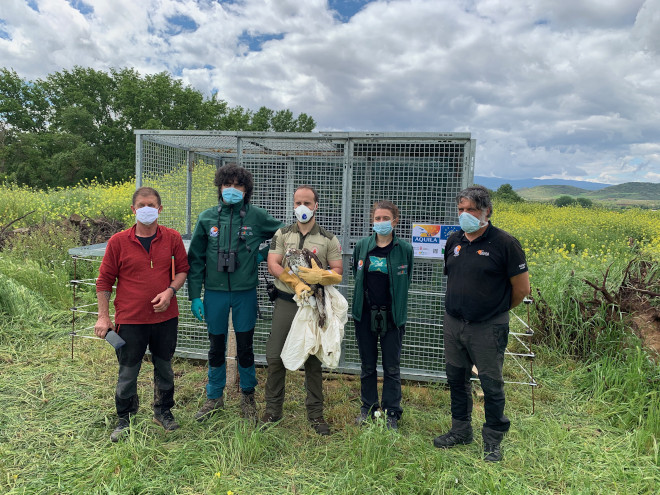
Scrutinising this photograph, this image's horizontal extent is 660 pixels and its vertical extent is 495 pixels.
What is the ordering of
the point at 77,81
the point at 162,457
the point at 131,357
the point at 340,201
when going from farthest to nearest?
the point at 77,81, the point at 340,201, the point at 131,357, the point at 162,457

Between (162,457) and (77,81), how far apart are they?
32463 mm

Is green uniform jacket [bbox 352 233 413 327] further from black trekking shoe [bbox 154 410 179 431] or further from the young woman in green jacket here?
black trekking shoe [bbox 154 410 179 431]

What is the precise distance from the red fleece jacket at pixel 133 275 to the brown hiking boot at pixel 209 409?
0.86 meters

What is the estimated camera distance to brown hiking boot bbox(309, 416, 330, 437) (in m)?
3.04

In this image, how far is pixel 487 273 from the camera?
102 inches

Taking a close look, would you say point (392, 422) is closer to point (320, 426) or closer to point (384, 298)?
point (320, 426)

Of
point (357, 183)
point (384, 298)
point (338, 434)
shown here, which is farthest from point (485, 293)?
point (357, 183)

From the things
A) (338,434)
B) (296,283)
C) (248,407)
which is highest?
(296,283)

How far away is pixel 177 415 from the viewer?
3289mm

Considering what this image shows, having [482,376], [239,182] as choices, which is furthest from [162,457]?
[482,376]

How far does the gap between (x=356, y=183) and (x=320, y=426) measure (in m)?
2.14

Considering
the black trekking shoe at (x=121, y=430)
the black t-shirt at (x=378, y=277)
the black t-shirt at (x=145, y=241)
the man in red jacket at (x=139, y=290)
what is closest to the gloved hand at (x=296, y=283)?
the black t-shirt at (x=378, y=277)

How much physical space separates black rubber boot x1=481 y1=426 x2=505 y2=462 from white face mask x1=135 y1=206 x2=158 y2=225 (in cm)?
268

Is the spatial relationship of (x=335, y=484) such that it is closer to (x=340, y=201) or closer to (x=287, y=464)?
(x=287, y=464)
